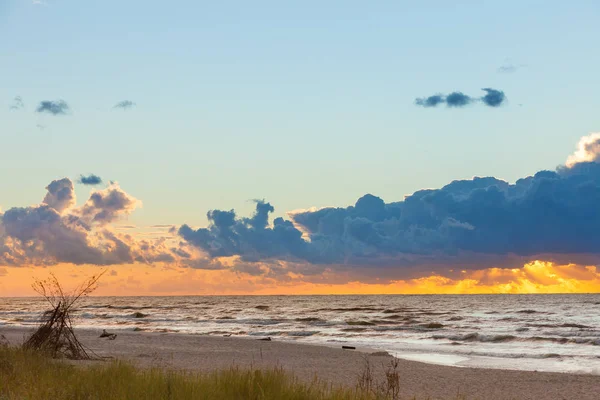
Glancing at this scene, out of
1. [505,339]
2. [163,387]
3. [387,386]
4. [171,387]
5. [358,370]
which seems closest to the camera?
[171,387]

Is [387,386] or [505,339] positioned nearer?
[387,386]

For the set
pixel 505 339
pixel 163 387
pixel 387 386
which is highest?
pixel 163 387

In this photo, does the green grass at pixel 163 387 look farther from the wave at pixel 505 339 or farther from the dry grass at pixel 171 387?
the wave at pixel 505 339

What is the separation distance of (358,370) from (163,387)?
12831 mm

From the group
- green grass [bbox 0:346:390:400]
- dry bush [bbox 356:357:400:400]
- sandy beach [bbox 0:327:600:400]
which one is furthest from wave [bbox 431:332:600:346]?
green grass [bbox 0:346:390:400]

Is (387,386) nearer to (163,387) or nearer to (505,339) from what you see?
(163,387)

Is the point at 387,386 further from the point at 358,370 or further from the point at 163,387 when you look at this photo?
the point at 358,370

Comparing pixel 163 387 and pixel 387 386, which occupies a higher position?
pixel 163 387

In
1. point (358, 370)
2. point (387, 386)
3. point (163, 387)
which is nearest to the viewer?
point (163, 387)

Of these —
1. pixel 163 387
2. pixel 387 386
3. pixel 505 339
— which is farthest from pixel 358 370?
pixel 505 339

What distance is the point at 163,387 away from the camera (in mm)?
10594

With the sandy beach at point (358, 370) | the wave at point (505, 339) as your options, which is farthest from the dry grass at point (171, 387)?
the wave at point (505, 339)

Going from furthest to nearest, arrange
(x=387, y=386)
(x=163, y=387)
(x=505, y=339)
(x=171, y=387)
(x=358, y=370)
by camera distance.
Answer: (x=505, y=339)
(x=358, y=370)
(x=387, y=386)
(x=163, y=387)
(x=171, y=387)

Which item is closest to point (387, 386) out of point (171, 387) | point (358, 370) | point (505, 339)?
point (171, 387)
